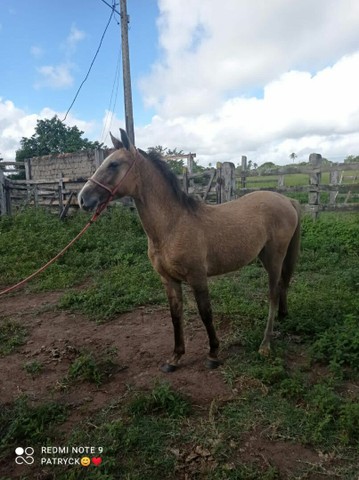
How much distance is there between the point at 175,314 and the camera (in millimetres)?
3297

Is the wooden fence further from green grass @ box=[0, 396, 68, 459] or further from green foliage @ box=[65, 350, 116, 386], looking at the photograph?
green grass @ box=[0, 396, 68, 459]

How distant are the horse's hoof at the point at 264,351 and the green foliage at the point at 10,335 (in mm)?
2732

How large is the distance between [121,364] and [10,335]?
5.59ft

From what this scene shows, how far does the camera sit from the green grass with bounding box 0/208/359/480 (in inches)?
84.7

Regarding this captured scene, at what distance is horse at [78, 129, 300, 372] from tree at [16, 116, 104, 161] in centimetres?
1671

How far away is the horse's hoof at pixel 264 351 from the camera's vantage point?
3307mm

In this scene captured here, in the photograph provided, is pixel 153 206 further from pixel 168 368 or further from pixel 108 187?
pixel 168 368

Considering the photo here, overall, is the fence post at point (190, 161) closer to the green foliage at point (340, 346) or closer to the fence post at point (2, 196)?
the fence post at point (2, 196)

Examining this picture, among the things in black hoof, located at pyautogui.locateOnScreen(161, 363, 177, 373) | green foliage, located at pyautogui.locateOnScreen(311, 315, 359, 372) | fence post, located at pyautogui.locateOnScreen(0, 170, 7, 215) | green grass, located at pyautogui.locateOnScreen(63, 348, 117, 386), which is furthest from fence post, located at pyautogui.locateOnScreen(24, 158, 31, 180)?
green foliage, located at pyautogui.locateOnScreen(311, 315, 359, 372)

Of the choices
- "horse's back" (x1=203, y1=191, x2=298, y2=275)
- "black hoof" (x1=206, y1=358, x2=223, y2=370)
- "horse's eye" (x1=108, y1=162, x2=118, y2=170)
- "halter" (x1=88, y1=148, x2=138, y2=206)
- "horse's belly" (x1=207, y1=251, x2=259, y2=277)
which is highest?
"horse's eye" (x1=108, y1=162, x2=118, y2=170)

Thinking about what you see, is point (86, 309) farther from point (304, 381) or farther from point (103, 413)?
point (304, 381)

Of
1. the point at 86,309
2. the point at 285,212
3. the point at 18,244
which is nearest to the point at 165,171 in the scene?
the point at 285,212

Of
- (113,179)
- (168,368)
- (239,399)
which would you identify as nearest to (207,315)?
(168,368)

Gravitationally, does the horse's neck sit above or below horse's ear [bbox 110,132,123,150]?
below
